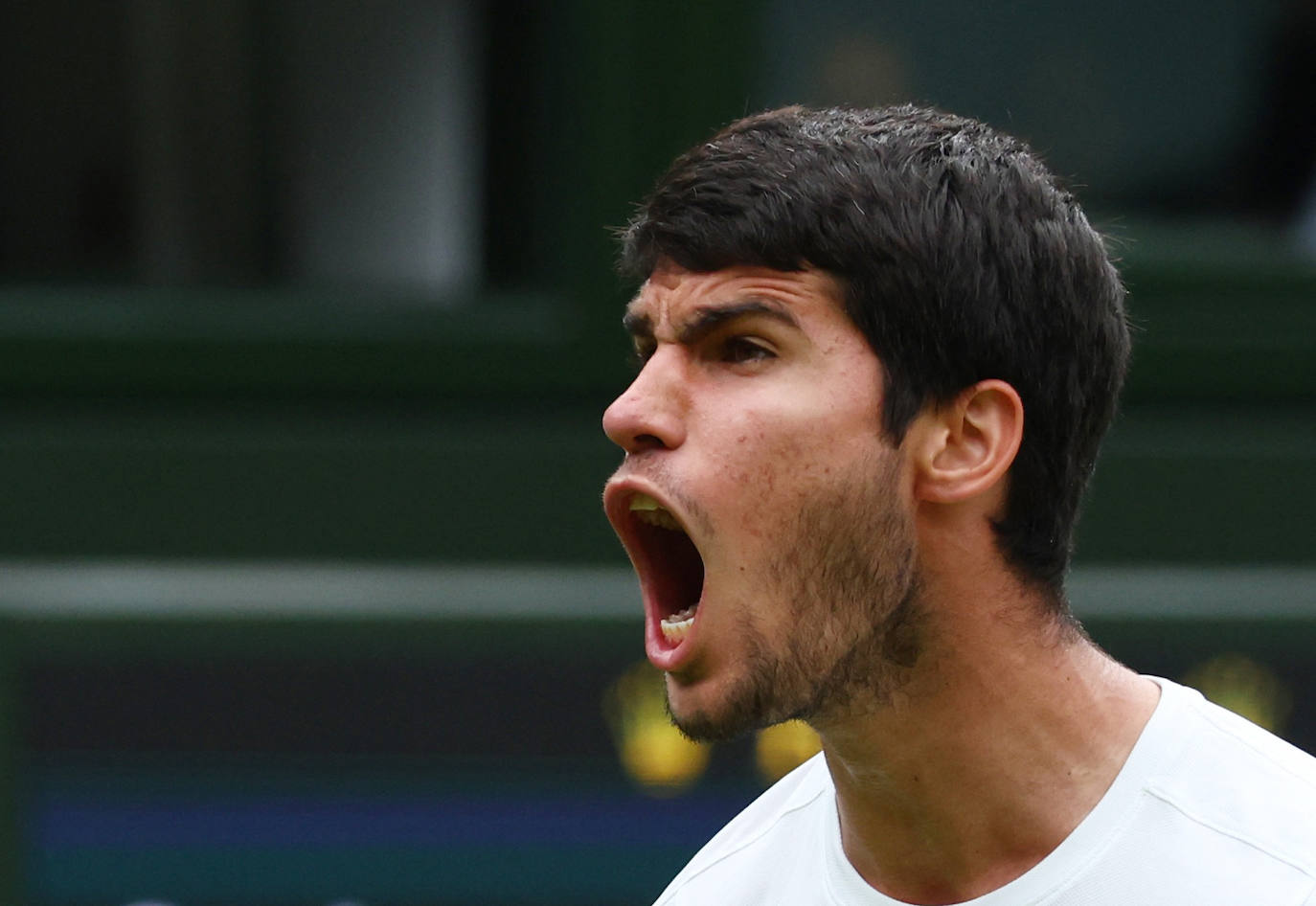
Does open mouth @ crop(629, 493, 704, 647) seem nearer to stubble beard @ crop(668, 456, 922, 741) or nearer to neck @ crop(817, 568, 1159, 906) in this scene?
stubble beard @ crop(668, 456, 922, 741)

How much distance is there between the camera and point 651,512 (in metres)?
2.58

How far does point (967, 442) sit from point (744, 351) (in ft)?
0.93

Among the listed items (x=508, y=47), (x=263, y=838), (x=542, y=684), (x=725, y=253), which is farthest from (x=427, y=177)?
(x=725, y=253)

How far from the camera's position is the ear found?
247 centimetres

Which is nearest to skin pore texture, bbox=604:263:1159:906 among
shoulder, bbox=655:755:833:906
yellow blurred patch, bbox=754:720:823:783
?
shoulder, bbox=655:755:833:906

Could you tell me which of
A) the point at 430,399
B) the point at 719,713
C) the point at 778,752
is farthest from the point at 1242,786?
the point at 430,399

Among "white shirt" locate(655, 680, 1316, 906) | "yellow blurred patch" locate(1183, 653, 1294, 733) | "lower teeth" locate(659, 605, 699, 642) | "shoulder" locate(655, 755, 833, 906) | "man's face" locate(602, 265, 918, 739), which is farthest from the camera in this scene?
"yellow blurred patch" locate(1183, 653, 1294, 733)

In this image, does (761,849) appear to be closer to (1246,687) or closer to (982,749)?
(982,749)

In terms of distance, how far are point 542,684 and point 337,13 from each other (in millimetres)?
1766

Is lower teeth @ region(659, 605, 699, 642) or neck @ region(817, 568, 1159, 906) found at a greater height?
lower teeth @ region(659, 605, 699, 642)

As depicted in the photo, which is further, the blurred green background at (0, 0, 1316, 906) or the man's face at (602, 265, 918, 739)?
the blurred green background at (0, 0, 1316, 906)

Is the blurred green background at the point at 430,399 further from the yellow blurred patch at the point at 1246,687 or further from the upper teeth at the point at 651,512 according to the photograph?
the upper teeth at the point at 651,512

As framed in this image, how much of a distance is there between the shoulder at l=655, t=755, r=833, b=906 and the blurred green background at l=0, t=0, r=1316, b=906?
2.40 meters

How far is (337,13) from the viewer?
536 centimetres
